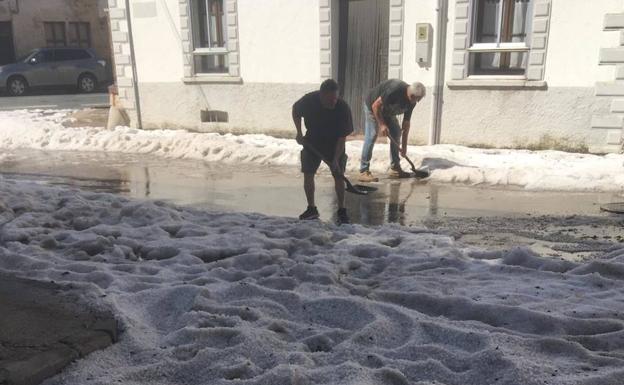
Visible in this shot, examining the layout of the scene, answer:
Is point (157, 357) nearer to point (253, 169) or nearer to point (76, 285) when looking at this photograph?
point (76, 285)

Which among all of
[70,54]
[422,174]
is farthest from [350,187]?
[70,54]

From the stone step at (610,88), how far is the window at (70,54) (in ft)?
67.2

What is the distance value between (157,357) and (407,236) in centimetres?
280

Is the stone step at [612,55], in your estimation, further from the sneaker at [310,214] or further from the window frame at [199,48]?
the window frame at [199,48]

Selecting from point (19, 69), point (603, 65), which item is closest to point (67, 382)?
point (603, 65)

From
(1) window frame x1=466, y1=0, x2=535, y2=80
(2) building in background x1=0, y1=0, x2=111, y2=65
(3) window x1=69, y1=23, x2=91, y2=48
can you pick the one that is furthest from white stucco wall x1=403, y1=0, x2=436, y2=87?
(3) window x1=69, y1=23, x2=91, y2=48

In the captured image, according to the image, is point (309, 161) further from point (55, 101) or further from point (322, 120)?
point (55, 101)

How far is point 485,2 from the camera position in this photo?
9.95m

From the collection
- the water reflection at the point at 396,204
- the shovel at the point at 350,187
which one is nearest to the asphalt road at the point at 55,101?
the shovel at the point at 350,187

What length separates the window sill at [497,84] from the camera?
9.52 metres

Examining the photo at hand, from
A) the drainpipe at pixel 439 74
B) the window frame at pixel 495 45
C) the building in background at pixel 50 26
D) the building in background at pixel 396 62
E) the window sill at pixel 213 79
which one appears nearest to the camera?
the building in background at pixel 396 62

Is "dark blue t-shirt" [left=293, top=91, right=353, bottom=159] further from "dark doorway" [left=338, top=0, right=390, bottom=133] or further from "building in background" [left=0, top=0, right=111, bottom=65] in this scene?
"building in background" [left=0, top=0, right=111, bottom=65]

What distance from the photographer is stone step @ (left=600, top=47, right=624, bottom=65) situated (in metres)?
8.94

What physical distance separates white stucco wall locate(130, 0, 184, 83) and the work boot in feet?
21.8
